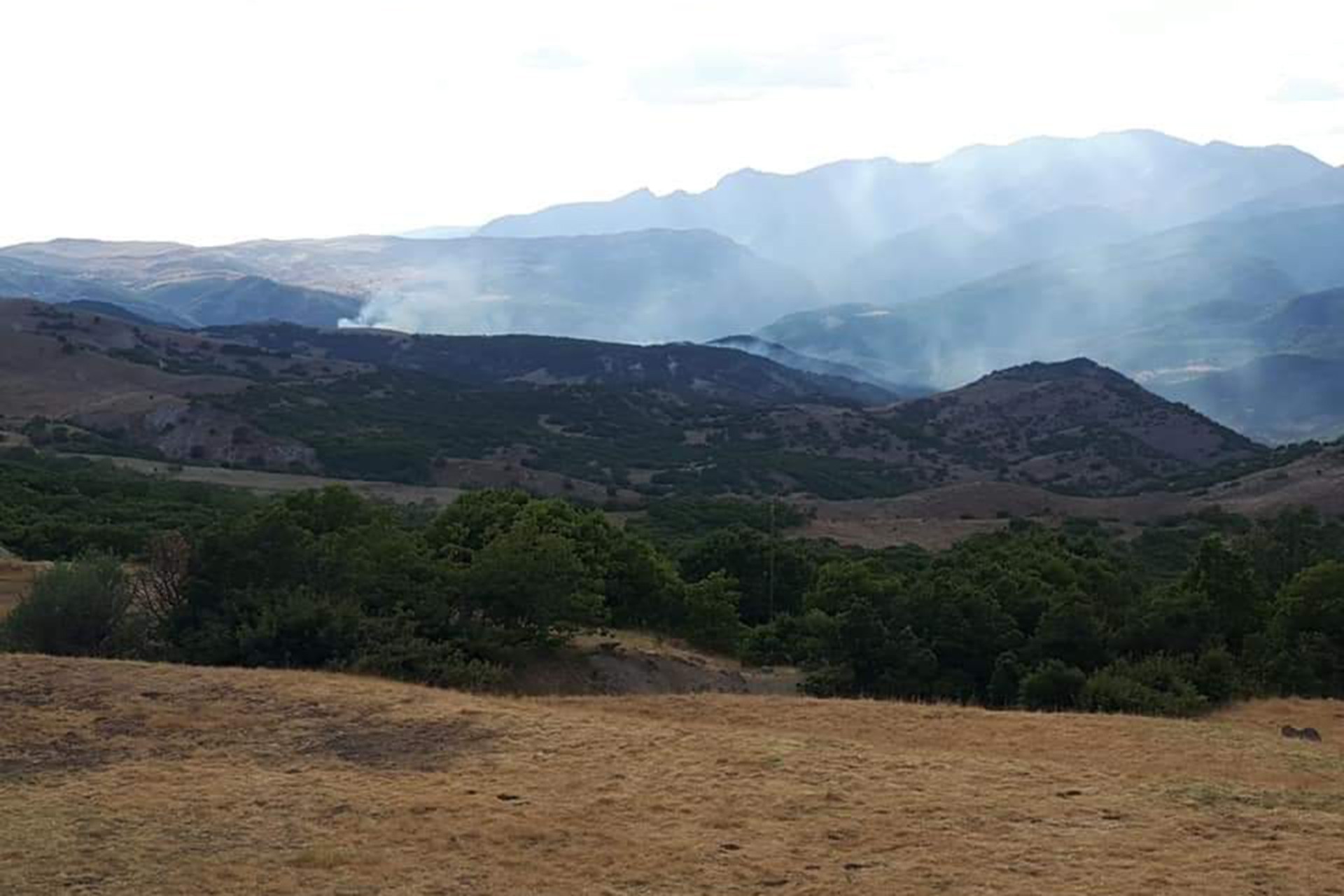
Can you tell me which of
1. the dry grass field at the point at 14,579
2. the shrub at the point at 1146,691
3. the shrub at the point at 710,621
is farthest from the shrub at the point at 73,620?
the shrub at the point at 1146,691

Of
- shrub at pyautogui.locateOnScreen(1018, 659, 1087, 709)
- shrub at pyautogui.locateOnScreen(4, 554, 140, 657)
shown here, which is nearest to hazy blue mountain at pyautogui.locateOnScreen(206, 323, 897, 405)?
shrub at pyautogui.locateOnScreen(1018, 659, 1087, 709)

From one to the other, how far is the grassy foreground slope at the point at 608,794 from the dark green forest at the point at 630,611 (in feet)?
12.9

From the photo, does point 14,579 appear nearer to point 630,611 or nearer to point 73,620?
point 73,620

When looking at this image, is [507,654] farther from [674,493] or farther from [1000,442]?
[1000,442]

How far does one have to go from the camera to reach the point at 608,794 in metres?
13.7

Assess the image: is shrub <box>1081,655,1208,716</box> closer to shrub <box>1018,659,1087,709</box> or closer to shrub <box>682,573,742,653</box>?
shrub <box>1018,659,1087,709</box>

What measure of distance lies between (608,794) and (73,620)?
1323 centimetres

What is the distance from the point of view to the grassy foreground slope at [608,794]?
36.7 feet

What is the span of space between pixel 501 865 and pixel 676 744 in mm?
4629

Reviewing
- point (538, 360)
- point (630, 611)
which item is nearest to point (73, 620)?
point (630, 611)

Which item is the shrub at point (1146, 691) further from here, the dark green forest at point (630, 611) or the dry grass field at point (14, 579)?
the dry grass field at point (14, 579)

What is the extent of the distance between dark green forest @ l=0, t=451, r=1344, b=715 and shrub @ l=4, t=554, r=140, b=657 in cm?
4

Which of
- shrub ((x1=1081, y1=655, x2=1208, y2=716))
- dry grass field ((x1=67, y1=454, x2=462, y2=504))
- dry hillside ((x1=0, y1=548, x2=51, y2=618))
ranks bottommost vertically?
dry grass field ((x1=67, y1=454, x2=462, y2=504))

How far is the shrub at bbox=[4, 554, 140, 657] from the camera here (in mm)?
22500
